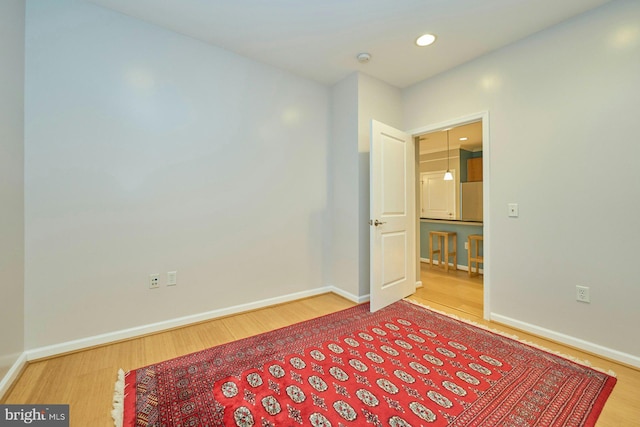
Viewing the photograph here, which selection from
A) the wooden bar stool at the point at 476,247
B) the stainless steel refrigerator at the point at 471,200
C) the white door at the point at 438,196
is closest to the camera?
the wooden bar stool at the point at 476,247

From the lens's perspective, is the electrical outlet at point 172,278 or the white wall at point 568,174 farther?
the electrical outlet at point 172,278

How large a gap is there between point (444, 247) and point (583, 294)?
8.92 ft

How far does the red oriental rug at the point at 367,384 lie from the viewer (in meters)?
1.36

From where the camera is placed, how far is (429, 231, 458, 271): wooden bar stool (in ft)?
14.9

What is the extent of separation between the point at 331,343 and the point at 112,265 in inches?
74.1

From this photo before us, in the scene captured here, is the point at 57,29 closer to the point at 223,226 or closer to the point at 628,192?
the point at 223,226

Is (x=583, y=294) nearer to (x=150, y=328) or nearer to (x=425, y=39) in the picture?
(x=425, y=39)

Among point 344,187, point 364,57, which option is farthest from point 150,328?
point 364,57

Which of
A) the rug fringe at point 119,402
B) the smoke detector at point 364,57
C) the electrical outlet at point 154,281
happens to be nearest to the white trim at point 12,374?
the rug fringe at point 119,402

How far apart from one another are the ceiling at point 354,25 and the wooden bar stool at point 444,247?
9.49 feet

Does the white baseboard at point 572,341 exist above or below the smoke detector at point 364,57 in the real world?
below

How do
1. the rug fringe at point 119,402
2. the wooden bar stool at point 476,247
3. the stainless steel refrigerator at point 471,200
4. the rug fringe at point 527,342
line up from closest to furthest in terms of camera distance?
the rug fringe at point 119,402 < the rug fringe at point 527,342 < the wooden bar stool at point 476,247 < the stainless steel refrigerator at point 471,200

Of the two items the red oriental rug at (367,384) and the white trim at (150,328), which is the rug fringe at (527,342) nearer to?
the red oriental rug at (367,384)

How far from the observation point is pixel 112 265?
209 cm
